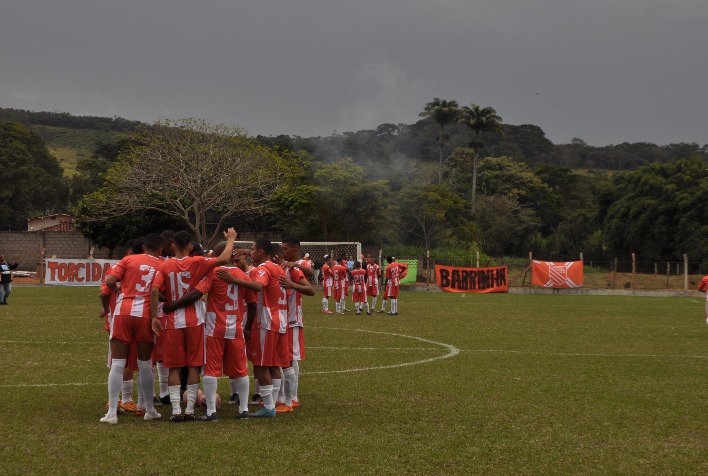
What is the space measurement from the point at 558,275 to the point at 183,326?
4426cm

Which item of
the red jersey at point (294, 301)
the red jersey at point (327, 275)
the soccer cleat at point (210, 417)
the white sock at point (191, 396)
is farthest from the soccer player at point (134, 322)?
the red jersey at point (327, 275)

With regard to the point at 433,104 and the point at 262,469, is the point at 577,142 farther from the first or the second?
the point at 262,469

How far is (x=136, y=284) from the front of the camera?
10.2 meters

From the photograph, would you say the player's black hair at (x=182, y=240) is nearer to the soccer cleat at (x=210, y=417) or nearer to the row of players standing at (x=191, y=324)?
the row of players standing at (x=191, y=324)

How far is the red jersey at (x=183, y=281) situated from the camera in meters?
10.0

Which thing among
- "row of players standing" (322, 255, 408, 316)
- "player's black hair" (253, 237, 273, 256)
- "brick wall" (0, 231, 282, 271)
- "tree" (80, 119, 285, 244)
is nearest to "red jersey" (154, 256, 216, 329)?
"player's black hair" (253, 237, 273, 256)

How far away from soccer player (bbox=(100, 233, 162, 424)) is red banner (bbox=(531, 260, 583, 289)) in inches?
1723

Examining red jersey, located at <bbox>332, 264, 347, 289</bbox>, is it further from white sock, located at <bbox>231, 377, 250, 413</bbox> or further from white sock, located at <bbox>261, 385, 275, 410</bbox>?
white sock, located at <bbox>231, 377, 250, 413</bbox>

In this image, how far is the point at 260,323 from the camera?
1075cm

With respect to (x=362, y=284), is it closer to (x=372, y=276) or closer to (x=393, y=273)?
(x=372, y=276)

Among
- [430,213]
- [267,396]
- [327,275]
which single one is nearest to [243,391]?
[267,396]

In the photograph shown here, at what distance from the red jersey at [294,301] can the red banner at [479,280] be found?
4078 cm

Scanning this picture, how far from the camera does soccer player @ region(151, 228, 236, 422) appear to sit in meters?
9.99

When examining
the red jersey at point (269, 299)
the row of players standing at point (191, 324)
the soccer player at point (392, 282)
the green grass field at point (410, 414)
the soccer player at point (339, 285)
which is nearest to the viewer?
the green grass field at point (410, 414)
